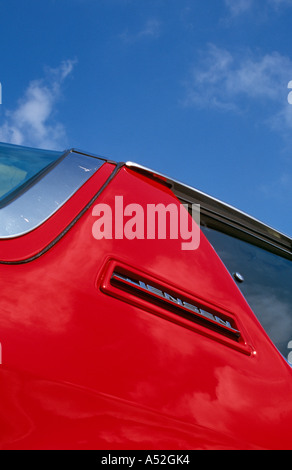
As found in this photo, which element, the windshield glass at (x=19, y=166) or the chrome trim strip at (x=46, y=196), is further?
the windshield glass at (x=19, y=166)

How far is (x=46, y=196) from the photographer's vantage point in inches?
47.2

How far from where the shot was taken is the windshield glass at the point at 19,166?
4.11 feet

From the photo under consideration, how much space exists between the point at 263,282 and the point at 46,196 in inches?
37.1

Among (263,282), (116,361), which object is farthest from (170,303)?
(263,282)

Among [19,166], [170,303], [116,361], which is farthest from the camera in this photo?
[19,166]

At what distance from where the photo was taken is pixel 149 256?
4.02ft

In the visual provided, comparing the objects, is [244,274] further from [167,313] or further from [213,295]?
[167,313]

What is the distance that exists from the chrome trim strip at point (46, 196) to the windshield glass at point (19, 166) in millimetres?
39

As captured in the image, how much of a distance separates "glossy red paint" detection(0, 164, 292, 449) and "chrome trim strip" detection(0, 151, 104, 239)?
3 centimetres

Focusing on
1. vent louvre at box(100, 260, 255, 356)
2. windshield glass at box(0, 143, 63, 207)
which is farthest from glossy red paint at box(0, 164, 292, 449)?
windshield glass at box(0, 143, 63, 207)

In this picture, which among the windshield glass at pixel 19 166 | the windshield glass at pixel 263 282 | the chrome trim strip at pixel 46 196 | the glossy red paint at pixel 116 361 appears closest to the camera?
the glossy red paint at pixel 116 361

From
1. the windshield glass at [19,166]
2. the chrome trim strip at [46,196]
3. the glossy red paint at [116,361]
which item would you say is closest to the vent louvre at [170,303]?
the glossy red paint at [116,361]

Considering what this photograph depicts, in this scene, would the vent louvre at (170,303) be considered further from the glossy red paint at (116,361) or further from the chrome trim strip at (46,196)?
the chrome trim strip at (46,196)

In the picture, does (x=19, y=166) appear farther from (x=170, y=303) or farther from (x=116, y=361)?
(x=116, y=361)
